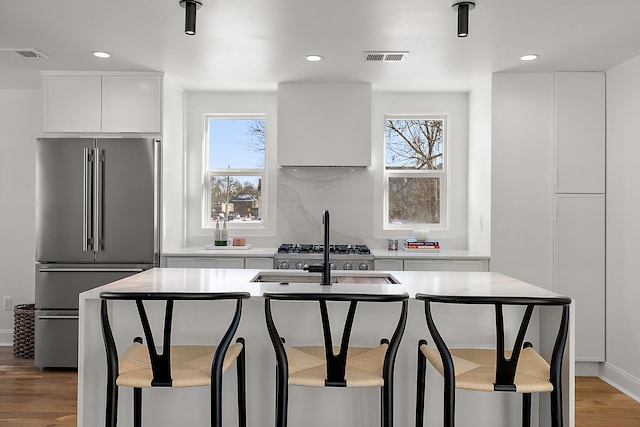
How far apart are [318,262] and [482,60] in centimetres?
207

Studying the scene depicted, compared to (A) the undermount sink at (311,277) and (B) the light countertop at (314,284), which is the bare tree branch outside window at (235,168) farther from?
(A) the undermount sink at (311,277)

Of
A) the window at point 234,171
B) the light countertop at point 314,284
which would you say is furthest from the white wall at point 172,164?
the light countertop at point 314,284

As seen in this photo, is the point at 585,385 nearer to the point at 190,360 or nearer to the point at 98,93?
the point at 190,360

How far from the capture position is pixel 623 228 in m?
4.13

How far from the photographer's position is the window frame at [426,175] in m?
5.32

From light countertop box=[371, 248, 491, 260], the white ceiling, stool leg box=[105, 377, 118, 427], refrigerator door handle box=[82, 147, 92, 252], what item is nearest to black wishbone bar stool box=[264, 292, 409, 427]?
stool leg box=[105, 377, 118, 427]

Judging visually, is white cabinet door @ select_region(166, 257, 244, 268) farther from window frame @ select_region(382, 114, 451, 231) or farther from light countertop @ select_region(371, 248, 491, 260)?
window frame @ select_region(382, 114, 451, 231)

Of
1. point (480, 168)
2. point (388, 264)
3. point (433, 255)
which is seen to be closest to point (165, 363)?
point (388, 264)

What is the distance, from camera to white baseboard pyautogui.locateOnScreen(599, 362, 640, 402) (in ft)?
12.6

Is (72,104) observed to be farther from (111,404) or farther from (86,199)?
(111,404)

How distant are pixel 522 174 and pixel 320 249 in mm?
1838

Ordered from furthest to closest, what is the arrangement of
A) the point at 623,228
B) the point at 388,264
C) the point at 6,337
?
the point at 6,337 < the point at 388,264 < the point at 623,228

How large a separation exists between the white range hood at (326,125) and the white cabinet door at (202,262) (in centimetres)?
105

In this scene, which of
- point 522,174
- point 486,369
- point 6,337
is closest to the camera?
point 486,369
